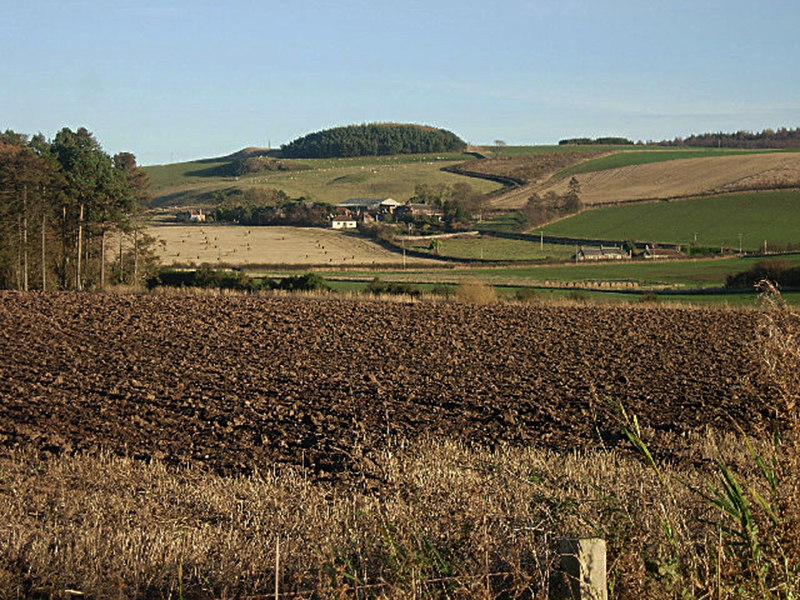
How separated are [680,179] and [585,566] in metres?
131

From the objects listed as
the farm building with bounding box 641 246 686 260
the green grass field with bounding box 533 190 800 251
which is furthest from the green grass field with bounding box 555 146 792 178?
the farm building with bounding box 641 246 686 260

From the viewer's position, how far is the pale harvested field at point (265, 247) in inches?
3396

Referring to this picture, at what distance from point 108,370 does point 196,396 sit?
544 cm

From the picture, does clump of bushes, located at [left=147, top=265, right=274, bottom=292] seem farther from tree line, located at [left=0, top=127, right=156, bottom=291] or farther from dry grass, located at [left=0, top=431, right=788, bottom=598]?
dry grass, located at [left=0, top=431, right=788, bottom=598]

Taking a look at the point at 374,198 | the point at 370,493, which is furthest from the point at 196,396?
the point at 374,198

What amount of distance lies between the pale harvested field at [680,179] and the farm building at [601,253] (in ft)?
101

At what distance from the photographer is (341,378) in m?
23.2

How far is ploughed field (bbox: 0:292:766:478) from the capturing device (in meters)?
15.7

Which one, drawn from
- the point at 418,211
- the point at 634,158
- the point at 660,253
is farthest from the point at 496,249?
the point at 634,158

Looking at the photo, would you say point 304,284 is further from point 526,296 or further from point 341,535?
point 341,535

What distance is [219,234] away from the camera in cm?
10388

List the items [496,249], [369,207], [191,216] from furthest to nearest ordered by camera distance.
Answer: [369,207]
[191,216]
[496,249]

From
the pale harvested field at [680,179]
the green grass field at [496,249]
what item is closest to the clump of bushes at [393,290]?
the green grass field at [496,249]

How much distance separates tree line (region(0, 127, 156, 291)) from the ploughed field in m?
13.3
